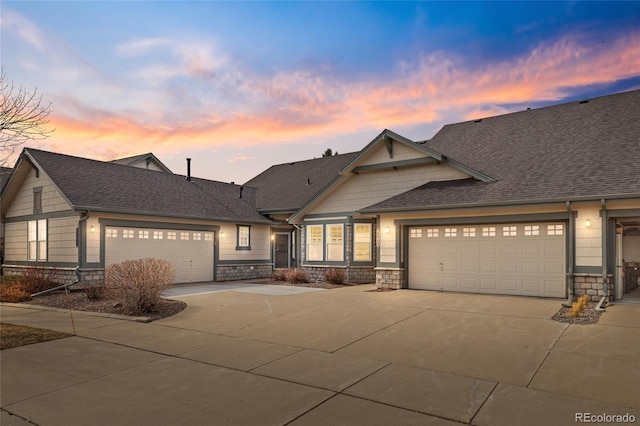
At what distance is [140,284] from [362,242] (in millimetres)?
10208

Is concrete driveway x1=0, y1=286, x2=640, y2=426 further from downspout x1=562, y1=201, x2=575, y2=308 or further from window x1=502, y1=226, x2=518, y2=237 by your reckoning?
window x1=502, y1=226, x2=518, y2=237

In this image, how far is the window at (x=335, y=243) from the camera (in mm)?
19250

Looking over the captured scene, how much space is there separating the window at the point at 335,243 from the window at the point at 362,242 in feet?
2.09

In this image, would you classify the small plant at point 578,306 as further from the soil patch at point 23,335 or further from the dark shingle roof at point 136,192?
the dark shingle roof at point 136,192

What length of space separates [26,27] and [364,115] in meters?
14.1

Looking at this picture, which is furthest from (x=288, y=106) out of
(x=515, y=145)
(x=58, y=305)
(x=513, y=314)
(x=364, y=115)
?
(x=513, y=314)

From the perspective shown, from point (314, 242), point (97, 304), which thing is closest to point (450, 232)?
point (314, 242)

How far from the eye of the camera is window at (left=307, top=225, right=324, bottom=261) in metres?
19.9

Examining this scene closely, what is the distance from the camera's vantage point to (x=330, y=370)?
627cm

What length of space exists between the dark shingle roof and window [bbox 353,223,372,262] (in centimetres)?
575

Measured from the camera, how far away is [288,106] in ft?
68.4

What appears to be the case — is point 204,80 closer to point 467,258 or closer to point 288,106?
point 288,106

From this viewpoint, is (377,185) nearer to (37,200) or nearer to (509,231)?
(509,231)

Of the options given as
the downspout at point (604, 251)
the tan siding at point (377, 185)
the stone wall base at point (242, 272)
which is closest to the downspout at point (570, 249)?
the downspout at point (604, 251)
